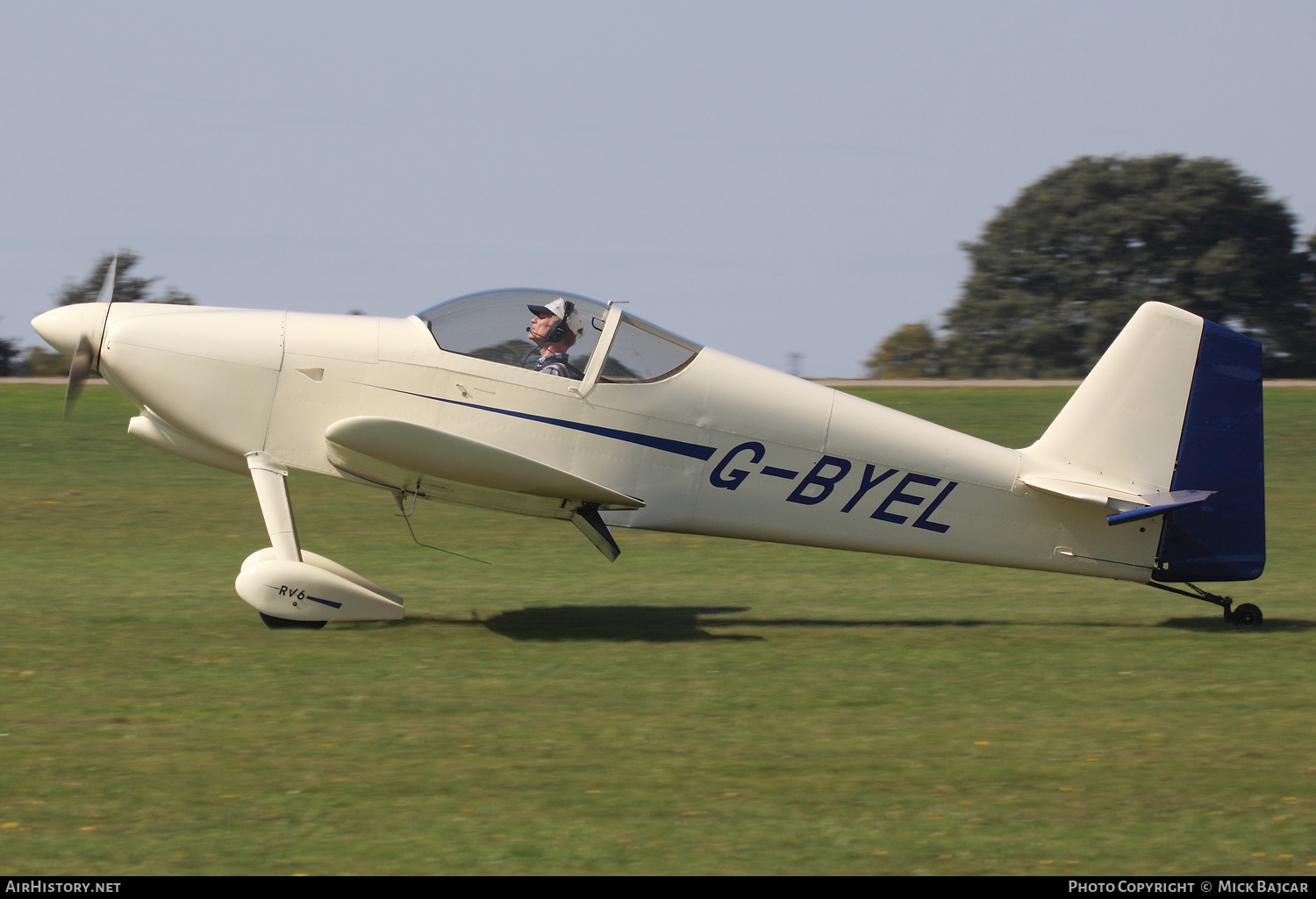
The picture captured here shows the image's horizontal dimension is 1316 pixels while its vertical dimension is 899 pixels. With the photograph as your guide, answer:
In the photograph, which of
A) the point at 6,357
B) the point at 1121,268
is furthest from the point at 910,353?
the point at 6,357

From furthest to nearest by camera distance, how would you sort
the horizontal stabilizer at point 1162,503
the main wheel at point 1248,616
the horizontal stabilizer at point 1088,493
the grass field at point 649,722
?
the main wheel at point 1248,616 < the horizontal stabilizer at point 1088,493 < the horizontal stabilizer at point 1162,503 < the grass field at point 649,722

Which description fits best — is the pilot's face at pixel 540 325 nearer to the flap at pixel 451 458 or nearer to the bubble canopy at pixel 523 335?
the bubble canopy at pixel 523 335

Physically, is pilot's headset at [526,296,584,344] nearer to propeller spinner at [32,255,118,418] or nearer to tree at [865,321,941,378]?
propeller spinner at [32,255,118,418]

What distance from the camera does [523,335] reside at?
888cm

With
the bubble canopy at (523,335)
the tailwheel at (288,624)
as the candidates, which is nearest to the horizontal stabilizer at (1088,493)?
the bubble canopy at (523,335)

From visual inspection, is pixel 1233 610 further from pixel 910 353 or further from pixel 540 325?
pixel 910 353

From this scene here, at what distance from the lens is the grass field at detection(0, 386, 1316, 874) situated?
4891 mm

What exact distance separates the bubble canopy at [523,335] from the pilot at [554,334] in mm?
34

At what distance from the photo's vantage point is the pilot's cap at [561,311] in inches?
350

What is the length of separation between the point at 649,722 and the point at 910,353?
37.8m

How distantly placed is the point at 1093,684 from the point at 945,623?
199 cm

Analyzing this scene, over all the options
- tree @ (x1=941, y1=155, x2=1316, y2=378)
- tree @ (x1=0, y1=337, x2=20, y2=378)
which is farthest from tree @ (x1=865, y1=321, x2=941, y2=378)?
tree @ (x1=0, y1=337, x2=20, y2=378)
